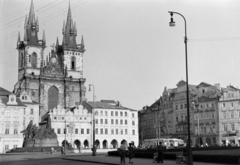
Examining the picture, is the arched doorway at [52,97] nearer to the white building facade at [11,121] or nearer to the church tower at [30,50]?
the church tower at [30,50]

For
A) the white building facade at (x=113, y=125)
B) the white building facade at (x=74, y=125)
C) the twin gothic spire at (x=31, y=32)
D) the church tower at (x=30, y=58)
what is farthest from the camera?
the twin gothic spire at (x=31, y=32)

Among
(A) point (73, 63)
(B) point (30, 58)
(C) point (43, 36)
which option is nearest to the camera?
(B) point (30, 58)

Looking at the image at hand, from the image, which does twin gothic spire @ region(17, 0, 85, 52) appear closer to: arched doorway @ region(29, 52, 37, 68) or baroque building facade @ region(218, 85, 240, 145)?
arched doorway @ region(29, 52, 37, 68)

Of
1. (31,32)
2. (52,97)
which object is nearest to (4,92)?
(52,97)

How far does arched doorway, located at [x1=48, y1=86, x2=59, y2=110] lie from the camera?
110438mm

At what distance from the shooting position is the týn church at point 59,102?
8950 cm

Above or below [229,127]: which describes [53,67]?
above

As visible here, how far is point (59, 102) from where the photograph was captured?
11231cm

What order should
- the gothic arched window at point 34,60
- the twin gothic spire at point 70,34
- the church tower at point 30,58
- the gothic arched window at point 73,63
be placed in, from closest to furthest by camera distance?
1. the church tower at point 30,58
2. the gothic arched window at point 34,60
3. the gothic arched window at point 73,63
4. the twin gothic spire at point 70,34

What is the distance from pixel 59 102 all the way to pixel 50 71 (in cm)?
966

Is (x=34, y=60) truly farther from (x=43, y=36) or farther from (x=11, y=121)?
Result: (x=11, y=121)

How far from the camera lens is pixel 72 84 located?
117 metres

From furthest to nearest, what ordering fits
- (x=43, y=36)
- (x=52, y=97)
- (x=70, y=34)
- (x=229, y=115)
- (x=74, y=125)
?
(x=70, y=34) → (x=43, y=36) → (x=52, y=97) → (x=74, y=125) → (x=229, y=115)

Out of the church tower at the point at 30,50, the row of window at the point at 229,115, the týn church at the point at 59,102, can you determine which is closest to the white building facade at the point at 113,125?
the týn church at the point at 59,102
